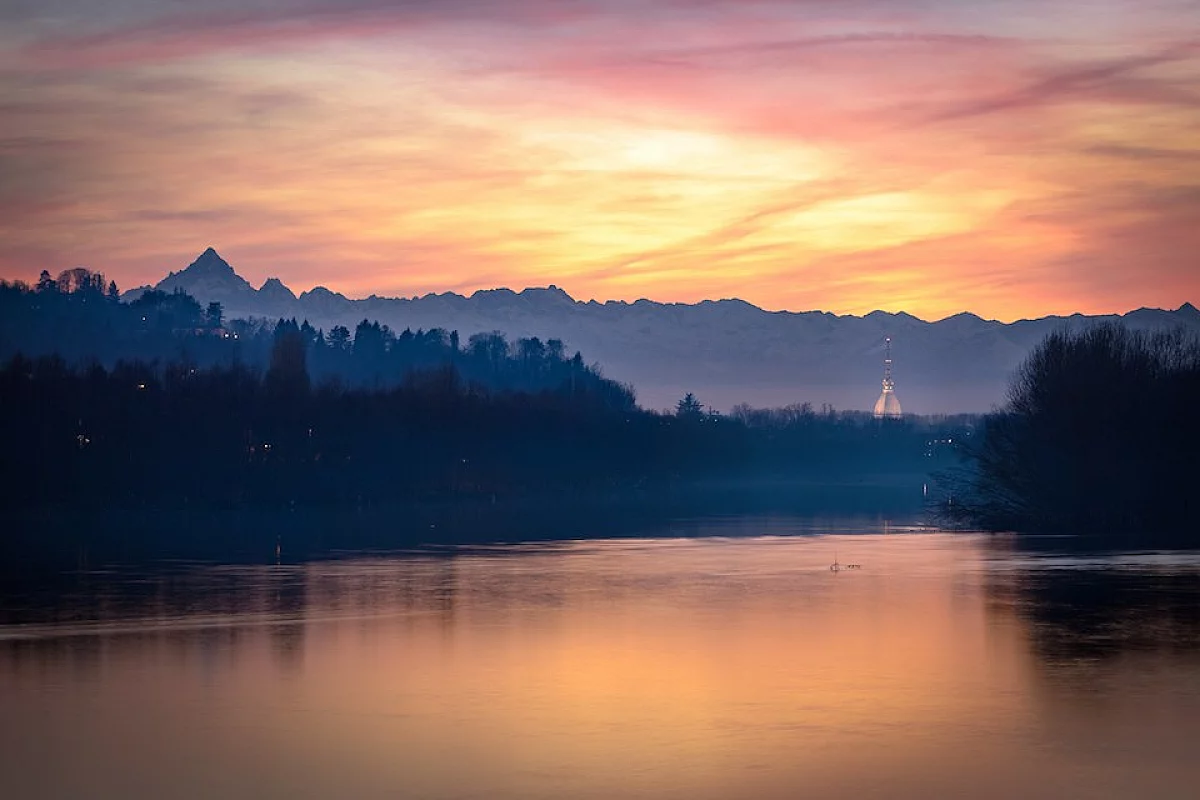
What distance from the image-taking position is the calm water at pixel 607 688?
2109 cm

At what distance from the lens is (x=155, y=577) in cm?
5262

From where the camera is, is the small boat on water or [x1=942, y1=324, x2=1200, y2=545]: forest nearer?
the small boat on water

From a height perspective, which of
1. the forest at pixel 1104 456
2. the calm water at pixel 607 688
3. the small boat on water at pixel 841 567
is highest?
the forest at pixel 1104 456

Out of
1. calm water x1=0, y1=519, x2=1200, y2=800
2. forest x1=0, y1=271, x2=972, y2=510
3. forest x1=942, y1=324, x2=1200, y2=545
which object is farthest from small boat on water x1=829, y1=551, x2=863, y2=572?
forest x1=0, y1=271, x2=972, y2=510

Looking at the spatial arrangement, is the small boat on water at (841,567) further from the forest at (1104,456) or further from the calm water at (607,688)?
the forest at (1104,456)

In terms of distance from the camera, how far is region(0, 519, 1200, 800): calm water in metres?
21.1

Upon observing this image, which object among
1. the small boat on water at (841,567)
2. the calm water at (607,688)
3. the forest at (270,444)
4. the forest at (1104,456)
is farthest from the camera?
the forest at (270,444)

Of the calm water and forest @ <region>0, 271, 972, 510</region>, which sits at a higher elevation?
forest @ <region>0, 271, 972, 510</region>

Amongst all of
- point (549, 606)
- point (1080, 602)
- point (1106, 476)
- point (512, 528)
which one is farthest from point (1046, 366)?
point (549, 606)

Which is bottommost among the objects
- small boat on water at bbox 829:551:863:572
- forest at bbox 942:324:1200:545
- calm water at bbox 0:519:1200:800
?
calm water at bbox 0:519:1200:800

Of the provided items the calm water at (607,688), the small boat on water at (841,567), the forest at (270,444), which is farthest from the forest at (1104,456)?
the forest at (270,444)

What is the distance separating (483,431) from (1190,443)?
87.3 m

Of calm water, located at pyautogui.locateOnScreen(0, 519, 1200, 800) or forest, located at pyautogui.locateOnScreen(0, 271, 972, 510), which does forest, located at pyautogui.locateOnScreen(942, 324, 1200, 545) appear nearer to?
calm water, located at pyautogui.locateOnScreen(0, 519, 1200, 800)

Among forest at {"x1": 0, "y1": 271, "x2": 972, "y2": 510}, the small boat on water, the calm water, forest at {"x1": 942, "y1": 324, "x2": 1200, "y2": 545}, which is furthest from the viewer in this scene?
forest at {"x1": 0, "y1": 271, "x2": 972, "y2": 510}
